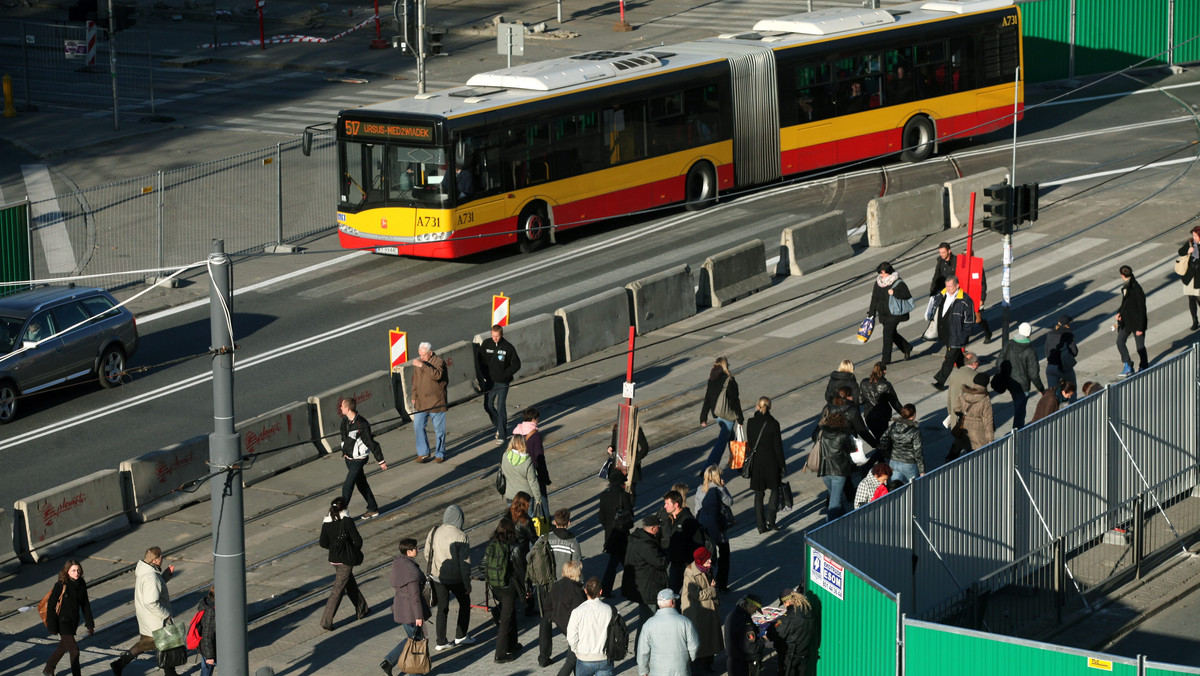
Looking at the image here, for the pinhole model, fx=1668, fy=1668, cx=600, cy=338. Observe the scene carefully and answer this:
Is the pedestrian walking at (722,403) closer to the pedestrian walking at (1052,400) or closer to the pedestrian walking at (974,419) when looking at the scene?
the pedestrian walking at (974,419)

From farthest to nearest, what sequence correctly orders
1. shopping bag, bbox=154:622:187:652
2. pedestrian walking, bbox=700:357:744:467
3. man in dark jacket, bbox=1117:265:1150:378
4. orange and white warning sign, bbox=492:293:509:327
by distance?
orange and white warning sign, bbox=492:293:509:327
man in dark jacket, bbox=1117:265:1150:378
pedestrian walking, bbox=700:357:744:467
shopping bag, bbox=154:622:187:652

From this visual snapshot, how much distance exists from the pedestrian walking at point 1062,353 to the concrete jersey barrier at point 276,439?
9213mm

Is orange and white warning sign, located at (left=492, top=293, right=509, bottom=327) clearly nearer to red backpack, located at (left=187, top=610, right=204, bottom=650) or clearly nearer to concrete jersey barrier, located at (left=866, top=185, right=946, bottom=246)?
red backpack, located at (left=187, top=610, right=204, bottom=650)

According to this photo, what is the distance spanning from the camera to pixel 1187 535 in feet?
58.7

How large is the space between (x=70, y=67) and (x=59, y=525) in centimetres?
3748

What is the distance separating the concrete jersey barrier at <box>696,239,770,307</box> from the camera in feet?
89.4

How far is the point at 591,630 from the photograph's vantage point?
→ 44.0 ft

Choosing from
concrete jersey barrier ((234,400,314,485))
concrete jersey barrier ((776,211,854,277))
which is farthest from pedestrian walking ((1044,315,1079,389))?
concrete jersey barrier ((234,400,314,485))

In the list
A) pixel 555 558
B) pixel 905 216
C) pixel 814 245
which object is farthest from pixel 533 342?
pixel 555 558

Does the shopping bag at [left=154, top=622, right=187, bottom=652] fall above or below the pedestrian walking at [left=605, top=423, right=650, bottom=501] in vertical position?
below

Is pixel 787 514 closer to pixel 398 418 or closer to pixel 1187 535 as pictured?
pixel 1187 535

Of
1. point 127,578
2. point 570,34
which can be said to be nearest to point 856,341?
point 127,578

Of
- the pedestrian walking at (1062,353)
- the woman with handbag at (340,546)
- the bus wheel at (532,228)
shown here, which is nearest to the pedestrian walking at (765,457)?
the woman with handbag at (340,546)

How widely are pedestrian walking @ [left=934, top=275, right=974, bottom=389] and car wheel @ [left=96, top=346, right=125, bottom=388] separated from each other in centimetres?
1151
